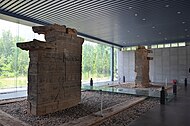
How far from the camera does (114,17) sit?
10.0 m

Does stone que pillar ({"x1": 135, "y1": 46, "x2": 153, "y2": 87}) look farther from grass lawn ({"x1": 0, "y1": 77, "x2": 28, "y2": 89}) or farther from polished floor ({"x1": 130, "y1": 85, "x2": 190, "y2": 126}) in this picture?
grass lawn ({"x1": 0, "y1": 77, "x2": 28, "y2": 89})

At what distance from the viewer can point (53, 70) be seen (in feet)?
19.3

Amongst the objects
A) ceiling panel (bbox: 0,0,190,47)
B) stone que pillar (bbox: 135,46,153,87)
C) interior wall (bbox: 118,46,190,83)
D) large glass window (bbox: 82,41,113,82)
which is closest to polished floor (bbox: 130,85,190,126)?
ceiling panel (bbox: 0,0,190,47)

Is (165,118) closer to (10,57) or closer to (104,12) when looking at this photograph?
(104,12)

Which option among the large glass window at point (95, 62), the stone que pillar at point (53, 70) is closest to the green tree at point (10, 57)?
the stone que pillar at point (53, 70)

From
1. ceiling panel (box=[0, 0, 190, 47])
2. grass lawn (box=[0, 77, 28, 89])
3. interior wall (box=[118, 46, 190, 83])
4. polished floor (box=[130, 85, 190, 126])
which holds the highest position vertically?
ceiling panel (box=[0, 0, 190, 47])

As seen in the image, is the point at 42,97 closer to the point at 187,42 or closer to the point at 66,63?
the point at 66,63

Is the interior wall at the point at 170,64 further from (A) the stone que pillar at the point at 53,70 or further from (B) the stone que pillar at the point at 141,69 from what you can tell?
(A) the stone que pillar at the point at 53,70

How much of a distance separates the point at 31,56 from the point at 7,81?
262 inches

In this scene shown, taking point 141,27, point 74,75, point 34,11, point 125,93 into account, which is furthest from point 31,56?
point 141,27

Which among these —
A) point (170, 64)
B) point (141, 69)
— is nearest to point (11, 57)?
point (141, 69)

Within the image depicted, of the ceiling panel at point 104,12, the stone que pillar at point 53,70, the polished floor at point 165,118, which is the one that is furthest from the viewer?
the ceiling panel at point 104,12

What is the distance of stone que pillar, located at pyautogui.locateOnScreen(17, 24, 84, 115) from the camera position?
538 centimetres

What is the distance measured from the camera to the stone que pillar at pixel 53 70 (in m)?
5.38
